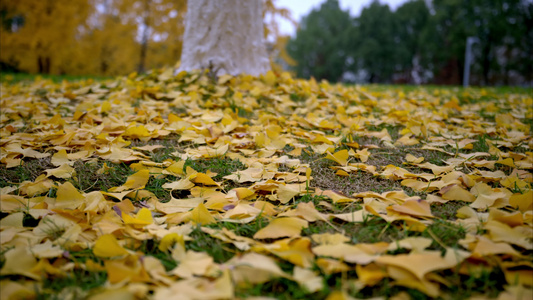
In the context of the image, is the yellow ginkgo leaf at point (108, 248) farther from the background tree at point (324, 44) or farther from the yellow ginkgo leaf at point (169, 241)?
the background tree at point (324, 44)

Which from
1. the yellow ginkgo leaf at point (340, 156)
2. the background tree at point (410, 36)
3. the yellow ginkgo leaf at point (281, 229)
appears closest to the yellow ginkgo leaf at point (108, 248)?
the yellow ginkgo leaf at point (281, 229)

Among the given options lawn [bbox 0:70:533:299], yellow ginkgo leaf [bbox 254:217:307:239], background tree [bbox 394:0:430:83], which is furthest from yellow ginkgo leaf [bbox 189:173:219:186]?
background tree [bbox 394:0:430:83]

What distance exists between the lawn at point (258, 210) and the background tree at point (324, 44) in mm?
21499

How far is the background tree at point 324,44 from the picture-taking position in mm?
22719

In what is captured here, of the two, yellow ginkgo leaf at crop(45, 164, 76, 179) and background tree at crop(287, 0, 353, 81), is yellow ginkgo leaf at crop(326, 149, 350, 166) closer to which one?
yellow ginkgo leaf at crop(45, 164, 76, 179)

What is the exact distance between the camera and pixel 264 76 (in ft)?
11.2

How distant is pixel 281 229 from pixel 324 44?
24812mm

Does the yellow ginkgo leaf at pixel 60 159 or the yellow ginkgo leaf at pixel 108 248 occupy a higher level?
the yellow ginkgo leaf at pixel 60 159

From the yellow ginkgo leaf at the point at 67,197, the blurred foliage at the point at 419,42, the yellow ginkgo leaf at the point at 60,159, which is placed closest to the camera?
the yellow ginkgo leaf at the point at 67,197

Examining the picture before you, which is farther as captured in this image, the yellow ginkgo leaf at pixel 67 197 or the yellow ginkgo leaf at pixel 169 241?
the yellow ginkgo leaf at pixel 67 197

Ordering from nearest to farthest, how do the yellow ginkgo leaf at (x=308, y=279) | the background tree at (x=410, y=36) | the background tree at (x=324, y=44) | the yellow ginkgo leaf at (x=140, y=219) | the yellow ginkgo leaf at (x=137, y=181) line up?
the yellow ginkgo leaf at (x=308, y=279)
the yellow ginkgo leaf at (x=140, y=219)
the yellow ginkgo leaf at (x=137, y=181)
the background tree at (x=410, y=36)
the background tree at (x=324, y=44)

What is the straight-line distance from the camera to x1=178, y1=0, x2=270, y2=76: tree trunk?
133 inches

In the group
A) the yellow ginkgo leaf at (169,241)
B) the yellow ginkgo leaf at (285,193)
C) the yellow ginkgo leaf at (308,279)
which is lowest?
the yellow ginkgo leaf at (308,279)

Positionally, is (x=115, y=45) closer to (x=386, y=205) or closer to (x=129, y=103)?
(x=129, y=103)
